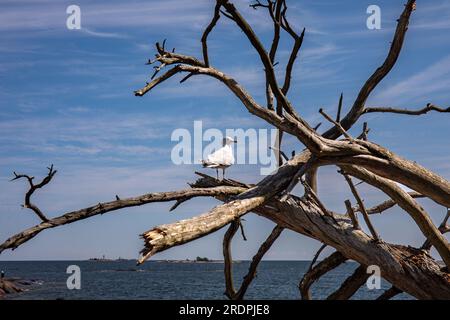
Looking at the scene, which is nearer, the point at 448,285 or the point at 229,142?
the point at 448,285

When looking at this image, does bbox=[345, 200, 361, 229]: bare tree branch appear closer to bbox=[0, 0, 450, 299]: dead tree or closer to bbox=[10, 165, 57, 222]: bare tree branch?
bbox=[0, 0, 450, 299]: dead tree

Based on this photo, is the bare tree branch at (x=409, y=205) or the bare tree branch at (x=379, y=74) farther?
Answer: the bare tree branch at (x=379, y=74)

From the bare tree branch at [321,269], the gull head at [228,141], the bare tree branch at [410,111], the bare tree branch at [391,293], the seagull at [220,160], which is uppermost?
the bare tree branch at [410,111]

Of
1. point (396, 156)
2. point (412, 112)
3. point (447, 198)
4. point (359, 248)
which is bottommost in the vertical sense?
point (359, 248)

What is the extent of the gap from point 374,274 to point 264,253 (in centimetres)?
199

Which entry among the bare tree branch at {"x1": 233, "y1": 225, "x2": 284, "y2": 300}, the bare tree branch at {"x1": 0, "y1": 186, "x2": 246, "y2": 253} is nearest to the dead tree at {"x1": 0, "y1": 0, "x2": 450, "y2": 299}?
the bare tree branch at {"x1": 0, "y1": 186, "x2": 246, "y2": 253}

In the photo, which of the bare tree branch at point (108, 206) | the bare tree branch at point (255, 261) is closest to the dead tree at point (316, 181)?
the bare tree branch at point (108, 206)

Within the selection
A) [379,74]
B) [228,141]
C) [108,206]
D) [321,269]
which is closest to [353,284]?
[321,269]

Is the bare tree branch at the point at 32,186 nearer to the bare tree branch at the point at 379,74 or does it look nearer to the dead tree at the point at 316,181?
the dead tree at the point at 316,181

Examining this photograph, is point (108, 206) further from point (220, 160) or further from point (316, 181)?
point (316, 181)

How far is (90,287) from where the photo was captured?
74.9m

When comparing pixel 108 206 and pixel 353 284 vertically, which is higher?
pixel 108 206

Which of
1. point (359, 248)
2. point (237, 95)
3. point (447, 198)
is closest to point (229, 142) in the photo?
point (237, 95)
